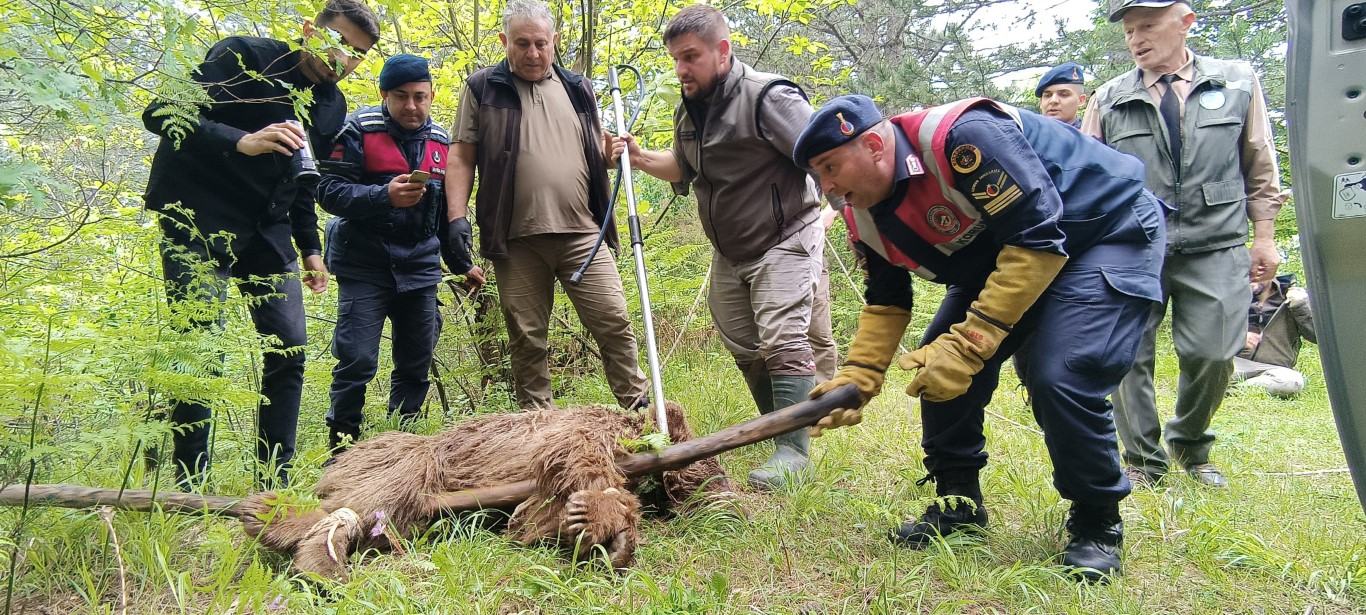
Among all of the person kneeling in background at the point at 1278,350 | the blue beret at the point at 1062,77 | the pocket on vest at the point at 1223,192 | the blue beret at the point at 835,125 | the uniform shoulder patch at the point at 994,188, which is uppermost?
the blue beret at the point at 1062,77

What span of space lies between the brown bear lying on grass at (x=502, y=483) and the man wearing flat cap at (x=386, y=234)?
686mm

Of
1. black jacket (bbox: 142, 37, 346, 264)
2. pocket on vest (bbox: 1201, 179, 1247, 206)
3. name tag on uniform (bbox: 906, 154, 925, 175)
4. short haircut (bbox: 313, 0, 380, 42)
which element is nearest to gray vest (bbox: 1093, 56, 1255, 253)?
pocket on vest (bbox: 1201, 179, 1247, 206)

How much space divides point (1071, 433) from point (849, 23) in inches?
507

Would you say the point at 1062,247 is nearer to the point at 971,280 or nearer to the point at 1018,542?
the point at 971,280

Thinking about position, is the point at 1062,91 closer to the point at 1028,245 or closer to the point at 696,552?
the point at 1028,245

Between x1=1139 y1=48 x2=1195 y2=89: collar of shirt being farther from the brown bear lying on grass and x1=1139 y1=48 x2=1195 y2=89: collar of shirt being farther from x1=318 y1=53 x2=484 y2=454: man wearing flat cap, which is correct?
x1=318 y1=53 x2=484 y2=454: man wearing flat cap

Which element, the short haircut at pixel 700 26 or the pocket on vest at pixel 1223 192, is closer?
A: the pocket on vest at pixel 1223 192

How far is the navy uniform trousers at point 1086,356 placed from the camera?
8.04 ft

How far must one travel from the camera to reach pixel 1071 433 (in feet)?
8.04

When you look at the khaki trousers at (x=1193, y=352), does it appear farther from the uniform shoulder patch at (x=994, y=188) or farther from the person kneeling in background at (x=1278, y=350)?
the person kneeling in background at (x=1278, y=350)

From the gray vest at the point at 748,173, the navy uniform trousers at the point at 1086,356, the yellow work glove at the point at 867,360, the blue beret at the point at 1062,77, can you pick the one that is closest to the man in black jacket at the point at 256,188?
the gray vest at the point at 748,173

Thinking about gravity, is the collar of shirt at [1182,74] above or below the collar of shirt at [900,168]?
above

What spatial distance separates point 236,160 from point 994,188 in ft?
10.1

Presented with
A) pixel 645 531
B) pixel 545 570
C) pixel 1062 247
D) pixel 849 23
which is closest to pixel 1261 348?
pixel 1062 247
